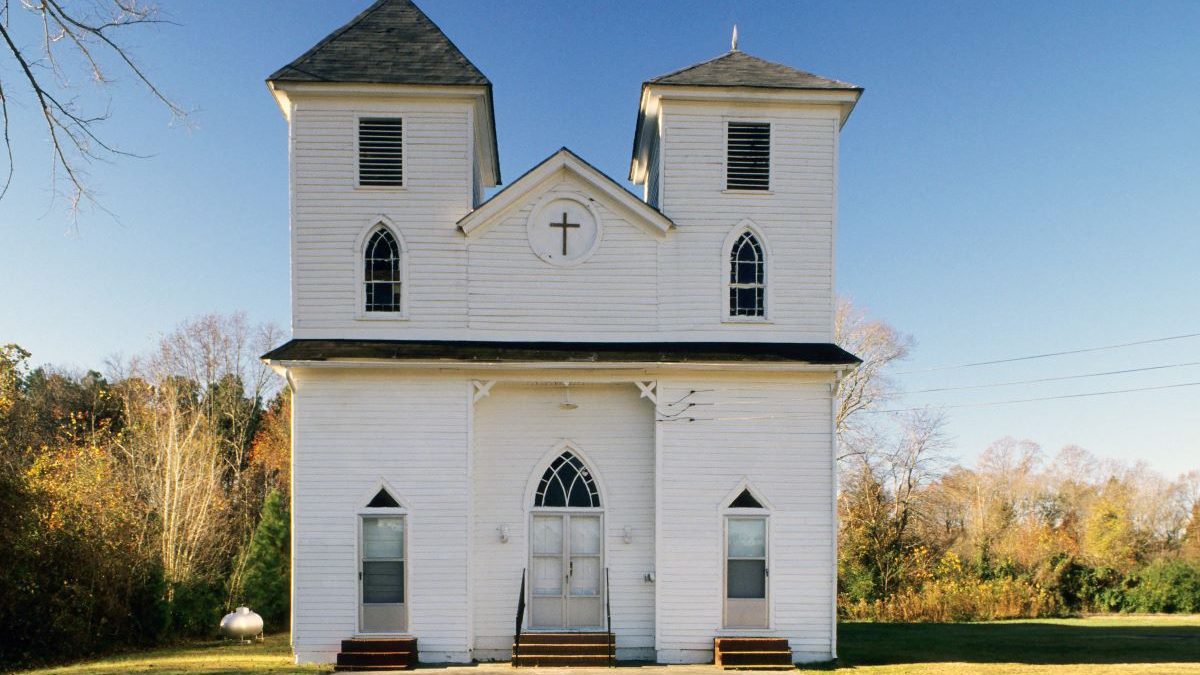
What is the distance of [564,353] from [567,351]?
0.30ft

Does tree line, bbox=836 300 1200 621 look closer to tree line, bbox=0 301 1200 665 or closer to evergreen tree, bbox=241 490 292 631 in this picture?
tree line, bbox=0 301 1200 665

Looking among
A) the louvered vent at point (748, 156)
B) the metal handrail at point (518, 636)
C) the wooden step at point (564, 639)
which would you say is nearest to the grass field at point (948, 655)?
the metal handrail at point (518, 636)

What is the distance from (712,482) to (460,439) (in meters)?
4.43

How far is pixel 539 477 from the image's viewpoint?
15.1 metres

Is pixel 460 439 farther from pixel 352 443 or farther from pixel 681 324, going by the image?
pixel 681 324

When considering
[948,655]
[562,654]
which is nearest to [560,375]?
[562,654]

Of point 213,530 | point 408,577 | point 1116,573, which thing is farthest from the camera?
point 1116,573

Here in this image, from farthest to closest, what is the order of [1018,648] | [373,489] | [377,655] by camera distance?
[1018,648] < [373,489] < [377,655]

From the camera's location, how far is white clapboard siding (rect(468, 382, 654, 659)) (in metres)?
14.9

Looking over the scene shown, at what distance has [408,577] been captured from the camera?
14.3m

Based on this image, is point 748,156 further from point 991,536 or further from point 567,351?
point 991,536

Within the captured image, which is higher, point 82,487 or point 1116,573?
point 82,487

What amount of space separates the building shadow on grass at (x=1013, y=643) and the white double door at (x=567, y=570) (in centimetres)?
453

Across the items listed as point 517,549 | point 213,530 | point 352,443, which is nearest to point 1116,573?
point 517,549
